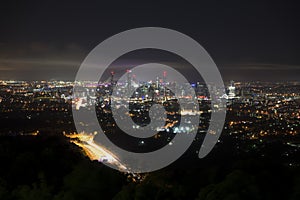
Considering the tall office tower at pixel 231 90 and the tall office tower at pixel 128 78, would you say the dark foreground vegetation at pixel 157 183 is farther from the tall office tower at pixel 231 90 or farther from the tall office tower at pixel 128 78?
the tall office tower at pixel 231 90

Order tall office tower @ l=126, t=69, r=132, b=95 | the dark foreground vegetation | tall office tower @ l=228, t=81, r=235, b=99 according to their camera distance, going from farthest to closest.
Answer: tall office tower @ l=126, t=69, r=132, b=95, tall office tower @ l=228, t=81, r=235, b=99, the dark foreground vegetation

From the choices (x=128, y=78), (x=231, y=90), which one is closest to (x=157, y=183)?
(x=128, y=78)

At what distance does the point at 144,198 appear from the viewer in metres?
3.54

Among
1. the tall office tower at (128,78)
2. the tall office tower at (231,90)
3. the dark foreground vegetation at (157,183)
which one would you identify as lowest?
the dark foreground vegetation at (157,183)

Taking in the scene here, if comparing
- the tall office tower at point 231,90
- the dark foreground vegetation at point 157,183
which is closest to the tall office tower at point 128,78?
the tall office tower at point 231,90

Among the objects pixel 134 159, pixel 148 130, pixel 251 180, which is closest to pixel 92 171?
pixel 251 180

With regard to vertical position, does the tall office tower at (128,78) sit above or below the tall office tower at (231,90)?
above

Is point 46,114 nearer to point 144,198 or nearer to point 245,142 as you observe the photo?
point 245,142

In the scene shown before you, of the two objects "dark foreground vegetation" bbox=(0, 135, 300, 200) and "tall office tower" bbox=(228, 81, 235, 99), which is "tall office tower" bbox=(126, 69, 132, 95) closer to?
"tall office tower" bbox=(228, 81, 235, 99)

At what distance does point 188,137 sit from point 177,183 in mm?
6624

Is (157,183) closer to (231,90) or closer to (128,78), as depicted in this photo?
(128,78)

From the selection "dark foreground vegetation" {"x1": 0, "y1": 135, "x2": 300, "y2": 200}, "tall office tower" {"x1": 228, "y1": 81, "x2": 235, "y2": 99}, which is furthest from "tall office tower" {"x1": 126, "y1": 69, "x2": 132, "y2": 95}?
"dark foreground vegetation" {"x1": 0, "y1": 135, "x2": 300, "y2": 200}

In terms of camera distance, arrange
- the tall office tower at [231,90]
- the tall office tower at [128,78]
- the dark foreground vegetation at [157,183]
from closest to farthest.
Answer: the dark foreground vegetation at [157,183], the tall office tower at [231,90], the tall office tower at [128,78]

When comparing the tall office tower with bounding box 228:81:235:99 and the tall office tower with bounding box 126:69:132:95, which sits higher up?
the tall office tower with bounding box 126:69:132:95
